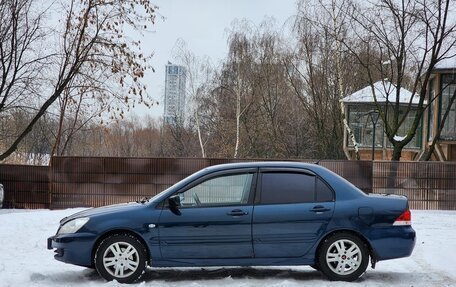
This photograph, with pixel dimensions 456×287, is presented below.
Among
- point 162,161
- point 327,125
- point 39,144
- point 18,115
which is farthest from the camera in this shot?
point 39,144

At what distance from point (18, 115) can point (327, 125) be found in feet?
95.1

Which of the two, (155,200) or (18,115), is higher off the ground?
(18,115)

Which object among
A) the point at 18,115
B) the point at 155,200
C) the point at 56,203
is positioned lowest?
the point at 56,203

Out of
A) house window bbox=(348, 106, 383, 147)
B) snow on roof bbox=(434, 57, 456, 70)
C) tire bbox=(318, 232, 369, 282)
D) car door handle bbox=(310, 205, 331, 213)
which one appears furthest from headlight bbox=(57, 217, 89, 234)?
house window bbox=(348, 106, 383, 147)

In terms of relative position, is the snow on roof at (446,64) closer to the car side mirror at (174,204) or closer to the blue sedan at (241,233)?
the blue sedan at (241,233)

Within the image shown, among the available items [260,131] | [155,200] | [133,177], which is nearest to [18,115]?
[133,177]

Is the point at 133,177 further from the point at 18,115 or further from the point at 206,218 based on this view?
the point at 206,218

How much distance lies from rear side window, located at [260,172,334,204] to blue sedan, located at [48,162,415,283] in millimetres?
14

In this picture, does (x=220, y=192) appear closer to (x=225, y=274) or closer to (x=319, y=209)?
(x=225, y=274)

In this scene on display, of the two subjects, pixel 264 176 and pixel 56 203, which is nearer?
pixel 264 176

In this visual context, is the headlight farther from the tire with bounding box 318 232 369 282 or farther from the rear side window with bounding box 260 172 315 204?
the tire with bounding box 318 232 369 282

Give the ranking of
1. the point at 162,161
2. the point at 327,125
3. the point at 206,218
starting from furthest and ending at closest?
the point at 327,125 → the point at 162,161 → the point at 206,218

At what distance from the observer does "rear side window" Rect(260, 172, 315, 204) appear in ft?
22.9

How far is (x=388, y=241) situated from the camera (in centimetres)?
689
